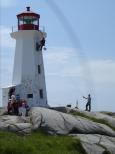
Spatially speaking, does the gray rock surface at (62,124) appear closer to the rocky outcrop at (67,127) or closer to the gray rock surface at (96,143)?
the rocky outcrop at (67,127)

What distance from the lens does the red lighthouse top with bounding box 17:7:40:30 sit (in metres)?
41.6

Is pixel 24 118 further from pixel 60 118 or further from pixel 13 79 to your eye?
pixel 13 79

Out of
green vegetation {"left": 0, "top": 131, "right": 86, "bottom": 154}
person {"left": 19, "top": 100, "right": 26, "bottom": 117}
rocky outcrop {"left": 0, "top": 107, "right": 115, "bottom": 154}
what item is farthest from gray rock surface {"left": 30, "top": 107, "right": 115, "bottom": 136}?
person {"left": 19, "top": 100, "right": 26, "bottom": 117}

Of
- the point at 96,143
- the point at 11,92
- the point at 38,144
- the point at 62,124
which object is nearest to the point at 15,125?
the point at 62,124

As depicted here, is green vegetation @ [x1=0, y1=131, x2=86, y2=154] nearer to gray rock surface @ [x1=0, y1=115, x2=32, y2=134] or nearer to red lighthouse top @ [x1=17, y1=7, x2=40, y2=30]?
gray rock surface @ [x1=0, y1=115, x2=32, y2=134]

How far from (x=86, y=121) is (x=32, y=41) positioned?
569 inches

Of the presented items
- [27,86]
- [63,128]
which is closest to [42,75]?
[27,86]

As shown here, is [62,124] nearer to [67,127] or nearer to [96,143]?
[67,127]

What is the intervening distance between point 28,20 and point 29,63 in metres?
3.99

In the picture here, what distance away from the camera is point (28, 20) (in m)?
41.9

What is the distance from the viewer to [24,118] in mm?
28281

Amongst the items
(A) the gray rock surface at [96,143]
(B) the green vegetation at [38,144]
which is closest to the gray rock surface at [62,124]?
(A) the gray rock surface at [96,143]

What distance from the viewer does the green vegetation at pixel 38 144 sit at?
69.6 ft

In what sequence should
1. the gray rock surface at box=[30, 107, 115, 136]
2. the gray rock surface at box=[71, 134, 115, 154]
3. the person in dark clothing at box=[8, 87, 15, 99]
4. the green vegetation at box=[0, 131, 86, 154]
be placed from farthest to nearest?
the person in dark clothing at box=[8, 87, 15, 99] → the gray rock surface at box=[30, 107, 115, 136] → the gray rock surface at box=[71, 134, 115, 154] → the green vegetation at box=[0, 131, 86, 154]
